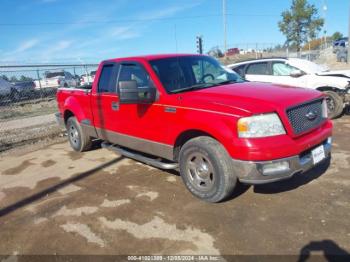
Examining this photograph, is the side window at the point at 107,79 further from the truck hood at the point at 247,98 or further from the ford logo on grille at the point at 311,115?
the ford logo on grille at the point at 311,115

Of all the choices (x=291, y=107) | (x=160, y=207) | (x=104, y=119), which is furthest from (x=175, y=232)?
(x=104, y=119)

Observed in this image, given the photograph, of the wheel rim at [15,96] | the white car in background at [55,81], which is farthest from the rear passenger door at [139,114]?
the white car in background at [55,81]

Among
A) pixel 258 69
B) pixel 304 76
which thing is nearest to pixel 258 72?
pixel 258 69

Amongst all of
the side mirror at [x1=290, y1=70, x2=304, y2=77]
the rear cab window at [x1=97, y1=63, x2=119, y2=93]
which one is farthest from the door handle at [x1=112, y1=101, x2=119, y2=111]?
the side mirror at [x1=290, y1=70, x2=304, y2=77]

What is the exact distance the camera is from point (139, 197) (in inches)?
185

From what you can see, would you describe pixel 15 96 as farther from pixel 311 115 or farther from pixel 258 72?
pixel 311 115

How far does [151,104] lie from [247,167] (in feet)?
5.69

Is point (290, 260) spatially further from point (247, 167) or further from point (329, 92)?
point (329, 92)

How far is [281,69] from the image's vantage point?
9.23 meters

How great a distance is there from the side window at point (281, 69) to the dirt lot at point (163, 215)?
3808 mm

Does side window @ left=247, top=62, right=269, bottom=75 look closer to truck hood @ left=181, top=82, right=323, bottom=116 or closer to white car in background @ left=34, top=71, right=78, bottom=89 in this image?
truck hood @ left=181, top=82, right=323, bottom=116

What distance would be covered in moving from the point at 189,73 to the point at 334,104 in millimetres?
5114

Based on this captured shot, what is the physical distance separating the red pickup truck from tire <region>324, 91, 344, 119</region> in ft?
14.1

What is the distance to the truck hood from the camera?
375 centimetres
